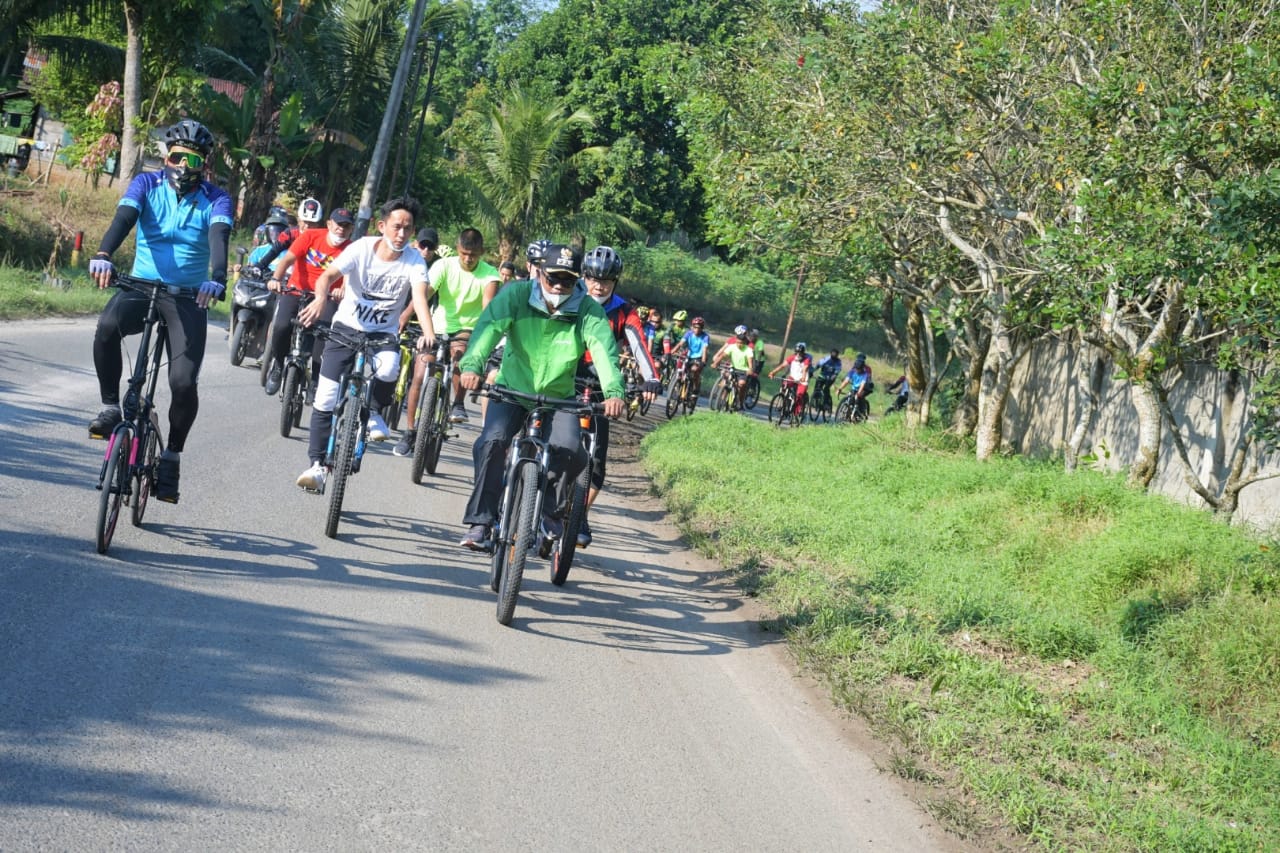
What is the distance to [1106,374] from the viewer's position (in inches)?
719

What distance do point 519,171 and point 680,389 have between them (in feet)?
43.8

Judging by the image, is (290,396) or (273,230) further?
(273,230)

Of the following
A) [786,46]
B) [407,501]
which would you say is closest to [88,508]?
[407,501]

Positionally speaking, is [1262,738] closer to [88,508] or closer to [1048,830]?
[1048,830]

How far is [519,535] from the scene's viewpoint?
7.41 m

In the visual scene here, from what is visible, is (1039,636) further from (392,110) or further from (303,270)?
(392,110)

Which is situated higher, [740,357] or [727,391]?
[740,357]

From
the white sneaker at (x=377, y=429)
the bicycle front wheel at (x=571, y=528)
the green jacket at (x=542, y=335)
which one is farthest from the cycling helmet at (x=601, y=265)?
the white sneaker at (x=377, y=429)

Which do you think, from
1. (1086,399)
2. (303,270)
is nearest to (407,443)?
(303,270)

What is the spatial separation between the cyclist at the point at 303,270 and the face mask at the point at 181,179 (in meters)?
4.72

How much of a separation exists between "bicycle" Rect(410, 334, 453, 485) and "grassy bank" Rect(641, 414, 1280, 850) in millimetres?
2391

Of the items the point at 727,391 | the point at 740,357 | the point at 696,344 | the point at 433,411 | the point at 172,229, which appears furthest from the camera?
the point at 727,391

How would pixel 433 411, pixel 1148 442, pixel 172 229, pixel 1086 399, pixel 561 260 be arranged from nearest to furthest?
pixel 172 229 → pixel 561 260 → pixel 433 411 → pixel 1148 442 → pixel 1086 399

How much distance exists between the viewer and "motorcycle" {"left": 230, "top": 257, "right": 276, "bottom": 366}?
594 inches
